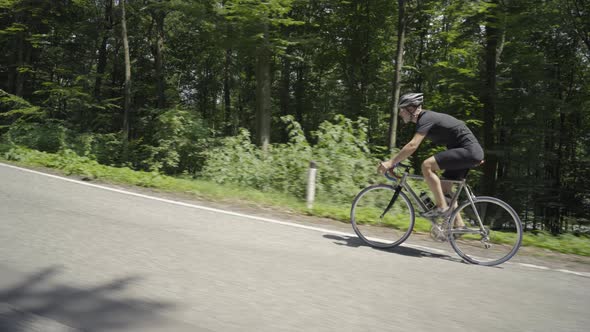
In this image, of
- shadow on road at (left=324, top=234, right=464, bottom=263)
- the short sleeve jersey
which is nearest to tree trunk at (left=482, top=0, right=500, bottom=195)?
the short sleeve jersey

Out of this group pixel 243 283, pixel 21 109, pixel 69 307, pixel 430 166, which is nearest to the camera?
pixel 69 307

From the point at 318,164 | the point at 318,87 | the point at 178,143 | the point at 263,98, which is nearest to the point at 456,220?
the point at 318,164

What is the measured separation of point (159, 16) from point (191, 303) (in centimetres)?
2549

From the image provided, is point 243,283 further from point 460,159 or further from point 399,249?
point 460,159

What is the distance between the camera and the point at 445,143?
5152mm

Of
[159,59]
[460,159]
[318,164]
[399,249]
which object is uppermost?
[159,59]

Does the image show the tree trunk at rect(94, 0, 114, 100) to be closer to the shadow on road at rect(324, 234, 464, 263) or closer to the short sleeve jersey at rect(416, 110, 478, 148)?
the shadow on road at rect(324, 234, 464, 263)

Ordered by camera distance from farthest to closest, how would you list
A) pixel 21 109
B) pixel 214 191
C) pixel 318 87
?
pixel 318 87
pixel 21 109
pixel 214 191

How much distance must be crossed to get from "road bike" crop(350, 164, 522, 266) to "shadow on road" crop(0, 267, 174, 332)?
3.30 meters

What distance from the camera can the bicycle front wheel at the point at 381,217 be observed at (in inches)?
218

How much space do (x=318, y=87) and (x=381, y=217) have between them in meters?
24.4

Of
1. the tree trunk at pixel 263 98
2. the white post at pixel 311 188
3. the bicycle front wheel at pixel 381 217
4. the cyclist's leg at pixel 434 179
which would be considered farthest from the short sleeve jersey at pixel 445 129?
the tree trunk at pixel 263 98

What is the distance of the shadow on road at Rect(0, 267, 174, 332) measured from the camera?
9.34 ft

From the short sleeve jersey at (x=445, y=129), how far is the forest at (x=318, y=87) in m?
4.51
